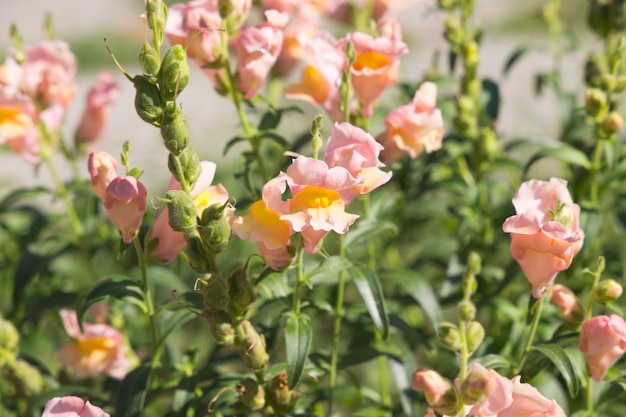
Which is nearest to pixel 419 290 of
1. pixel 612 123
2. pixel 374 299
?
pixel 374 299

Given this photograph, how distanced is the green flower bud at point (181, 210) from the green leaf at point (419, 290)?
Answer: 0.61 m

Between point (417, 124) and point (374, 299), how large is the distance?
0.33 metres

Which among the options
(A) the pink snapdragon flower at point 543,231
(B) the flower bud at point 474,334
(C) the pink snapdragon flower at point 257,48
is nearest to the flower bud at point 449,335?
(B) the flower bud at point 474,334

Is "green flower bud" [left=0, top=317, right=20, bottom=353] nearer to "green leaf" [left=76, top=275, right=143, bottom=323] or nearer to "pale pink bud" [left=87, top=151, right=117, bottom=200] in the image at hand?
"green leaf" [left=76, top=275, right=143, bottom=323]

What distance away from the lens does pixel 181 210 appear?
4.14ft

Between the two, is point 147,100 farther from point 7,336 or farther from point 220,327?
point 7,336

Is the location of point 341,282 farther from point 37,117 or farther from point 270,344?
point 37,117

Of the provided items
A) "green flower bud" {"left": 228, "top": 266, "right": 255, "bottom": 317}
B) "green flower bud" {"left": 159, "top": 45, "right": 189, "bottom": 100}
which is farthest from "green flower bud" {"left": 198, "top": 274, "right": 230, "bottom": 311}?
"green flower bud" {"left": 159, "top": 45, "right": 189, "bottom": 100}

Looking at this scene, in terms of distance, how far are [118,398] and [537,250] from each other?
2.42 feet

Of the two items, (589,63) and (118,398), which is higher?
(589,63)

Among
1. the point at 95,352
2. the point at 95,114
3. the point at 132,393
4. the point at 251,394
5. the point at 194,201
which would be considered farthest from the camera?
the point at 95,114

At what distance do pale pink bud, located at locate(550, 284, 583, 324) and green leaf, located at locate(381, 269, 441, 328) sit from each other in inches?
10.9

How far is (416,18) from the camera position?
7242 mm

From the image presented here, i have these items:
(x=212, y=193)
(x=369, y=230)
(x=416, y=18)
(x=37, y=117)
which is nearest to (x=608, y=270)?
(x=369, y=230)
